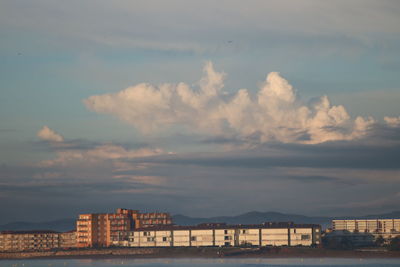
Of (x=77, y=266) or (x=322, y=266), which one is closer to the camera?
(x=322, y=266)

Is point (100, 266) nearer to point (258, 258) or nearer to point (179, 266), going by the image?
point (179, 266)

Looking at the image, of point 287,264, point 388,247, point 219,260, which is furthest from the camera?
point 388,247

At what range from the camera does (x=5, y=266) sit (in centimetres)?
19600

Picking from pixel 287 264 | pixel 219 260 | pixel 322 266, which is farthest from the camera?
pixel 219 260

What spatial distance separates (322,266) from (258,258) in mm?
42906

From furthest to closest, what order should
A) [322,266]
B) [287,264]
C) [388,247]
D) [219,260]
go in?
[388,247] → [219,260] → [287,264] → [322,266]

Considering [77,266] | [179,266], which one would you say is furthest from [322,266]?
[77,266]

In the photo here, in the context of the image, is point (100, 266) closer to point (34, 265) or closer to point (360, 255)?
point (34, 265)

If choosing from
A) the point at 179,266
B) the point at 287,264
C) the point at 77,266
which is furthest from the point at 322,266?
the point at 77,266

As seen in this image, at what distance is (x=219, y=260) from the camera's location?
7387 inches

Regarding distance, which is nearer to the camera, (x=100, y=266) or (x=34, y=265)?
(x=100, y=266)

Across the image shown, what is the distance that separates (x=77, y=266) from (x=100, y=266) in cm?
573

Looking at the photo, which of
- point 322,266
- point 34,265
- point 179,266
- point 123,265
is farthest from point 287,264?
point 34,265

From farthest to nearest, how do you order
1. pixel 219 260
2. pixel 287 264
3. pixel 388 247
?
pixel 388 247
pixel 219 260
pixel 287 264
